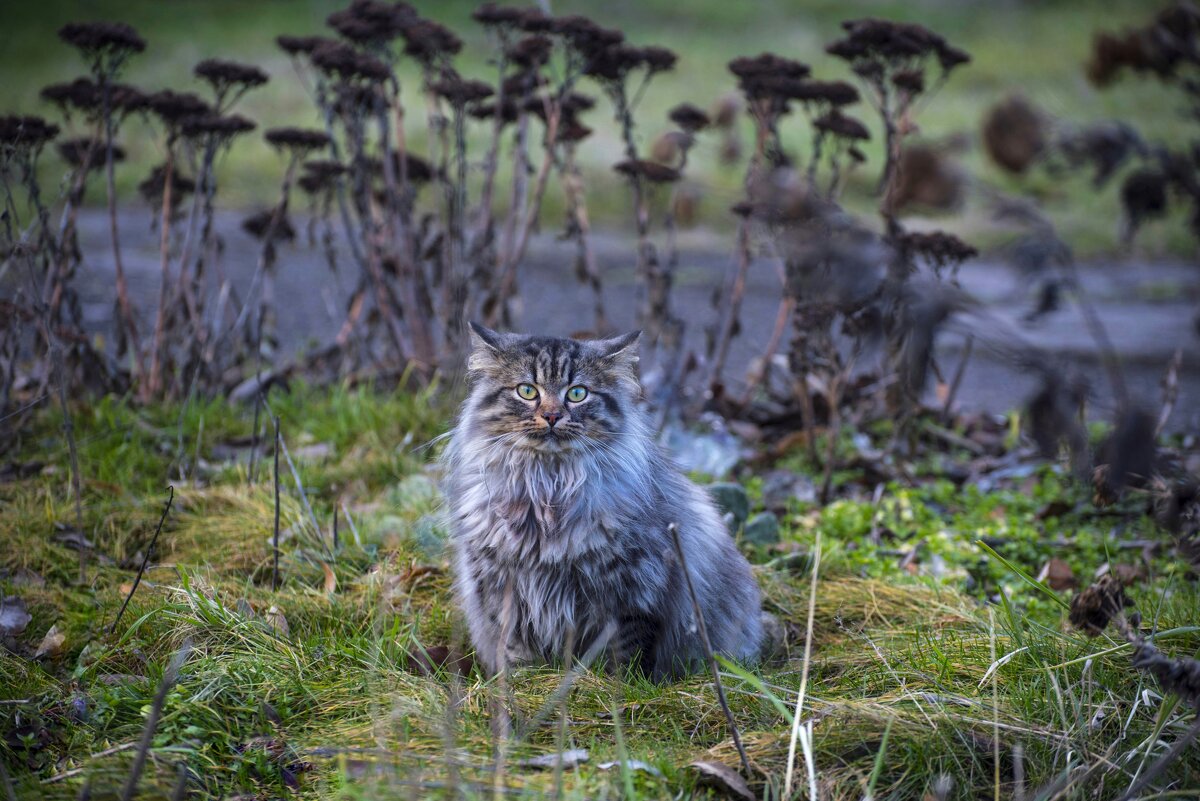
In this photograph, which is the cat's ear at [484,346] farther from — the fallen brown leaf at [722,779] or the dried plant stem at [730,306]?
→ the dried plant stem at [730,306]

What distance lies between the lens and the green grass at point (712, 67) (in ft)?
31.4

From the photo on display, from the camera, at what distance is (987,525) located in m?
4.22

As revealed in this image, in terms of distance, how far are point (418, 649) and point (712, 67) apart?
10.5 metres

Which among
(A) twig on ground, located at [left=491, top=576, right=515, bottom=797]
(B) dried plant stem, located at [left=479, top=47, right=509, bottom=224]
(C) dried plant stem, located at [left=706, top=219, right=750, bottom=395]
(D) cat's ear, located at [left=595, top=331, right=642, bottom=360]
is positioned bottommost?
(A) twig on ground, located at [left=491, top=576, right=515, bottom=797]

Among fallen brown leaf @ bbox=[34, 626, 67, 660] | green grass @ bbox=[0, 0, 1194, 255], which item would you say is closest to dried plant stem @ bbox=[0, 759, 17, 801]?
fallen brown leaf @ bbox=[34, 626, 67, 660]

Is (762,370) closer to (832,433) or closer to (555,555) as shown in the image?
(832,433)

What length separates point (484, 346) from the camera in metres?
3.22

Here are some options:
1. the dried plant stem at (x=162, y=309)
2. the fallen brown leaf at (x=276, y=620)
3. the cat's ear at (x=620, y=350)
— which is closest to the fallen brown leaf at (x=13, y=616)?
the fallen brown leaf at (x=276, y=620)

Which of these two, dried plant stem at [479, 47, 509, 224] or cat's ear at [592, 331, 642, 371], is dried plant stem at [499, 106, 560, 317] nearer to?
dried plant stem at [479, 47, 509, 224]

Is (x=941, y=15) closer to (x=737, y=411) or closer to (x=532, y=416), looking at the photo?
(x=737, y=411)

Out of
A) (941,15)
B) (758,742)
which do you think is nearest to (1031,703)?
(758,742)

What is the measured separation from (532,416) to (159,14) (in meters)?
12.5

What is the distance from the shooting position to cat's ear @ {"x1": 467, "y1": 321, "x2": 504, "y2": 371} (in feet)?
10.4

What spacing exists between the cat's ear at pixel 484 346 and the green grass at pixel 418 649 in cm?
83
